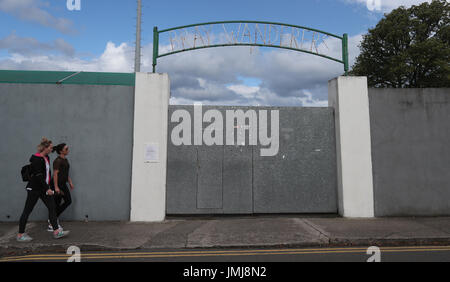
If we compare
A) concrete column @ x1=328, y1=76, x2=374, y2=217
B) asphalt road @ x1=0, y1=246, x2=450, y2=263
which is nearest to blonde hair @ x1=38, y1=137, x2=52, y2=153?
asphalt road @ x1=0, y1=246, x2=450, y2=263

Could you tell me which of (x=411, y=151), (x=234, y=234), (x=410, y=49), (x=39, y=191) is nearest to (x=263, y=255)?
(x=234, y=234)

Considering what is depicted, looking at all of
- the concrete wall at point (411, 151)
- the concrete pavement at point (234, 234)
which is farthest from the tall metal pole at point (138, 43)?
the concrete wall at point (411, 151)

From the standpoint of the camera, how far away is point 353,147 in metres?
7.38

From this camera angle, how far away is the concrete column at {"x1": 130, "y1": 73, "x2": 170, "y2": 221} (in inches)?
272

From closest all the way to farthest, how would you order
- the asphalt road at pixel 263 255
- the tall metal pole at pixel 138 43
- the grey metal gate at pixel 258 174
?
the asphalt road at pixel 263 255 < the grey metal gate at pixel 258 174 < the tall metal pole at pixel 138 43

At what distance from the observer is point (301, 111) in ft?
25.0

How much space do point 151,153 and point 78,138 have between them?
1840 millimetres

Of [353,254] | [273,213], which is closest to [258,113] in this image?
[273,213]

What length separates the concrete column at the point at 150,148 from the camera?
692 cm

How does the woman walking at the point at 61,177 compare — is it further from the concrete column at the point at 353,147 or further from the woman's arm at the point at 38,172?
the concrete column at the point at 353,147

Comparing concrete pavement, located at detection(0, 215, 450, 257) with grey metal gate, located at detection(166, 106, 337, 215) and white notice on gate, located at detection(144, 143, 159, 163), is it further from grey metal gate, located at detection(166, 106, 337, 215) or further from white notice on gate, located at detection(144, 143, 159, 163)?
white notice on gate, located at detection(144, 143, 159, 163)

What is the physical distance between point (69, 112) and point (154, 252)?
4424 mm

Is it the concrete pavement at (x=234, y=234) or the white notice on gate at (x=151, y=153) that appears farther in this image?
the white notice on gate at (x=151, y=153)

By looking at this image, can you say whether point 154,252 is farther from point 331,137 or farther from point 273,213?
point 331,137
